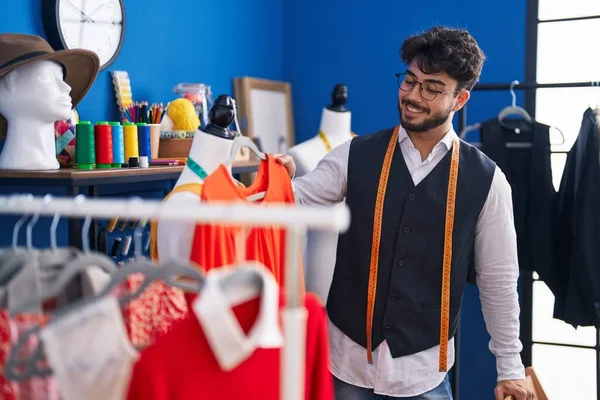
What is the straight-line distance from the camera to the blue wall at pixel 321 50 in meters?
2.97

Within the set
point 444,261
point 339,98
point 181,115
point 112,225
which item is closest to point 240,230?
point 444,261

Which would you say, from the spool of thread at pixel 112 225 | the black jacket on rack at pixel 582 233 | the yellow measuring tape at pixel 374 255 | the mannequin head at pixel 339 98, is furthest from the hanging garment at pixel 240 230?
the black jacket on rack at pixel 582 233

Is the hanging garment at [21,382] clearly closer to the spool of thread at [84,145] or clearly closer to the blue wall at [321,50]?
the spool of thread at [84,145]

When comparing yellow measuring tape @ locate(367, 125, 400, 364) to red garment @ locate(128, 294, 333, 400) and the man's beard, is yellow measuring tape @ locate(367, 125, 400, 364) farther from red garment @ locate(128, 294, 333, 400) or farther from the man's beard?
red garment @ locate(128, 294, 333, 400)

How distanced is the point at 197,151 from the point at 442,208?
723 mm

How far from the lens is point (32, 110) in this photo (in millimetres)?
1858

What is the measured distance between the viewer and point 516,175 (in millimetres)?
2988

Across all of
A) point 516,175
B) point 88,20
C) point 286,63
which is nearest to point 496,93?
point 516,175

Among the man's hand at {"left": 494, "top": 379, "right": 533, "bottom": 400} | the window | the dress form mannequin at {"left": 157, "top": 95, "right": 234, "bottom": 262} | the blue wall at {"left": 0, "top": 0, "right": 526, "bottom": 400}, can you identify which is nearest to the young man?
the man's hand at {"left": 494, "top": 379, "right": 533, "bottom": 400}

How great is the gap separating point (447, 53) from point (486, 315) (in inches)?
29.7

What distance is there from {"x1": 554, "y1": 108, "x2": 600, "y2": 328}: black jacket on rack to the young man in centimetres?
85

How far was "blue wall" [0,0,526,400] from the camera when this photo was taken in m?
2.97

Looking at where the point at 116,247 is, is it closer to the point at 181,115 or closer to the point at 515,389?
the point at 181,115

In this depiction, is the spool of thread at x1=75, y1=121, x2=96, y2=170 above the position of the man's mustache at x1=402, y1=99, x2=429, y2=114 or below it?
below
